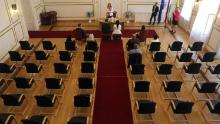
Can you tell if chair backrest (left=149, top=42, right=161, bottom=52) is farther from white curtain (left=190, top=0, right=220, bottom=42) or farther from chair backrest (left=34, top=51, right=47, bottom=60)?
chair backrest (left=34, top=51, right=47, bottom=60)

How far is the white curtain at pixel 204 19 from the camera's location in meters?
10.4

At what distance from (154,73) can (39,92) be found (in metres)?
4.86

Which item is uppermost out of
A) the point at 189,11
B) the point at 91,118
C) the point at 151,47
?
the point at 189,11

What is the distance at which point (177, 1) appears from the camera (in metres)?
14.8

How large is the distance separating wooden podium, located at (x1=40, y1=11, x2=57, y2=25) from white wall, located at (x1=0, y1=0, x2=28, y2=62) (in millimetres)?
3168

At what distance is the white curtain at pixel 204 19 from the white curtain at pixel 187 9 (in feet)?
5.20

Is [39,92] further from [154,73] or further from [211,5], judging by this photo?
[211,5]

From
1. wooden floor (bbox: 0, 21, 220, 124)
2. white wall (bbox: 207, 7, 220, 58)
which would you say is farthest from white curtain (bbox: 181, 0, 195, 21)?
white wall (bbox: 207, 7, 220, 58)

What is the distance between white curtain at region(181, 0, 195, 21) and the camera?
42.1 feet

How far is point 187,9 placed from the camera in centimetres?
1343

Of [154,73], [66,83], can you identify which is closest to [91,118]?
[66,83]

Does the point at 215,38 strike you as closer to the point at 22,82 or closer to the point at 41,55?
the point at 41,55

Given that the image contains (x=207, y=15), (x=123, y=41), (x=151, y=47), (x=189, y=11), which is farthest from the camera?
(x=189, y=11)

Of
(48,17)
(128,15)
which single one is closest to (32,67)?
(48,17)
